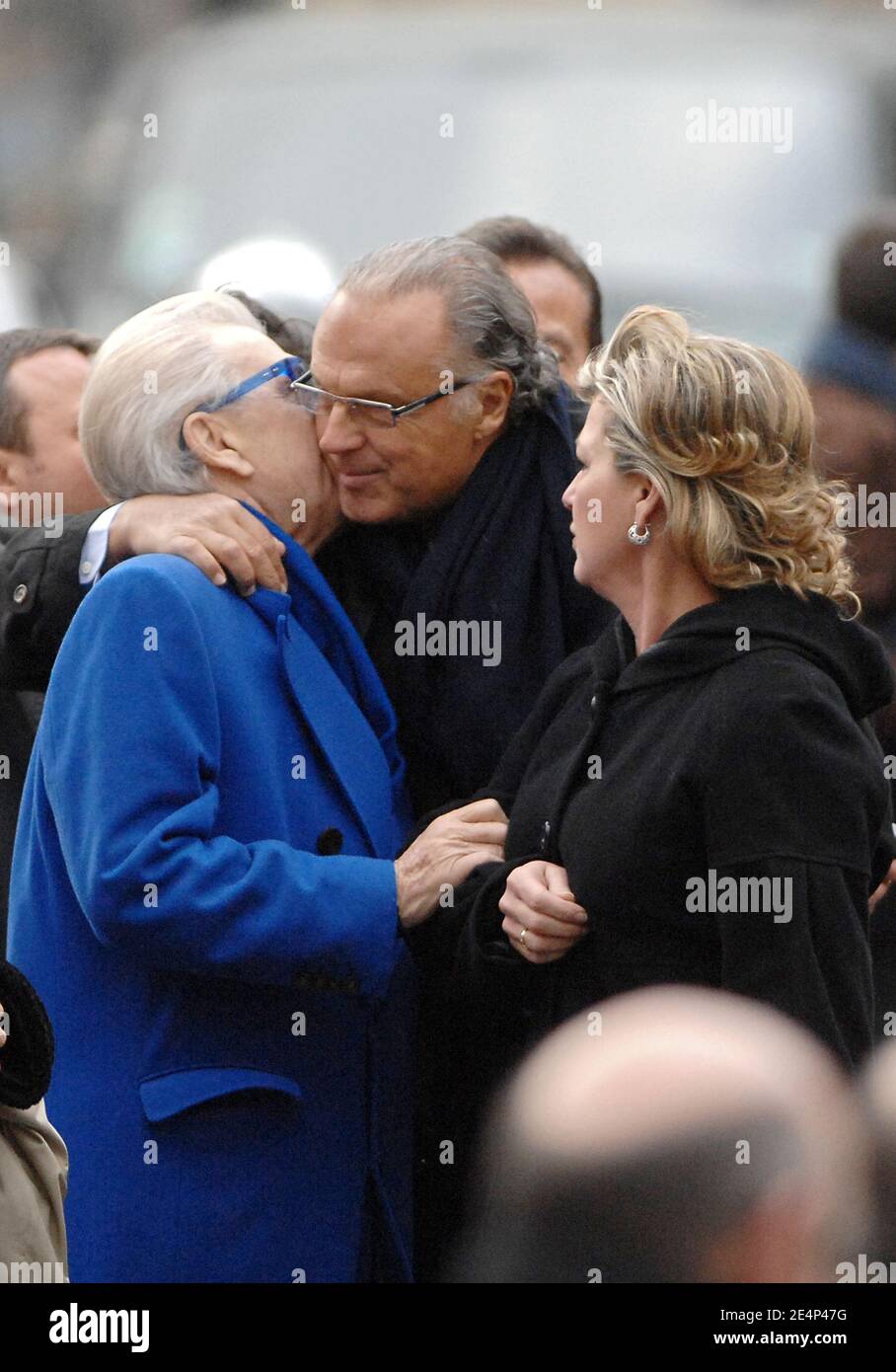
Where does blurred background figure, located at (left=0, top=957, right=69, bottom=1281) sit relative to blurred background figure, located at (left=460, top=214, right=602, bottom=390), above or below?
below

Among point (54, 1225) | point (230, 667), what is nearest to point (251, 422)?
point (230, 667)

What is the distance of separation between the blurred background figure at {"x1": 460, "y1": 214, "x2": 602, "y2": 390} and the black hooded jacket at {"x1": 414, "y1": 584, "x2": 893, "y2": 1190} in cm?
130

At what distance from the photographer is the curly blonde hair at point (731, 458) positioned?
Answer: 2486 millimetres

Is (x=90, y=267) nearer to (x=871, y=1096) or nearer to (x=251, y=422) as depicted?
(x=251, y=422)

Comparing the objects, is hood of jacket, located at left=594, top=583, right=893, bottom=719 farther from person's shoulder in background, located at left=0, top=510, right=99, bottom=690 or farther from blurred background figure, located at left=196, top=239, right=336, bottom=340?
blurred background figure, located at left=196, top=239, right=336, bottom=340

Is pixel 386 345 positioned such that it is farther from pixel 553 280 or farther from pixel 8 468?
pixel 553 280

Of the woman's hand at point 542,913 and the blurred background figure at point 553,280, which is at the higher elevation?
the blurred background figure at point 553,280

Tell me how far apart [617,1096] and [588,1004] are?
3.41ft

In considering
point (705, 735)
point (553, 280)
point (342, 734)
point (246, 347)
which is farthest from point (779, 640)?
point (553, 280)

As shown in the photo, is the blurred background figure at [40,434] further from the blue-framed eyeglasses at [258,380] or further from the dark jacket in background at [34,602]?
the blue-framed eyeglasses at [258,380]

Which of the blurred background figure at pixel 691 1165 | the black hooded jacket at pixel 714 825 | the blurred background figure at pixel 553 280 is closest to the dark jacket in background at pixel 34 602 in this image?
the black hooded jacket at pixel 714 825

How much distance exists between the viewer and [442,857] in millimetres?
2729

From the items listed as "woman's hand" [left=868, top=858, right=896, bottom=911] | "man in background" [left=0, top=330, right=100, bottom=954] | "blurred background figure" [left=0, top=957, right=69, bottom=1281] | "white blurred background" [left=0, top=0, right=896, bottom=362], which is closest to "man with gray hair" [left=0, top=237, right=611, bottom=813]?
"man in background" [left=0, top=330, right=100, bottom=954]

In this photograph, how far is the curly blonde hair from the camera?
2.49m
